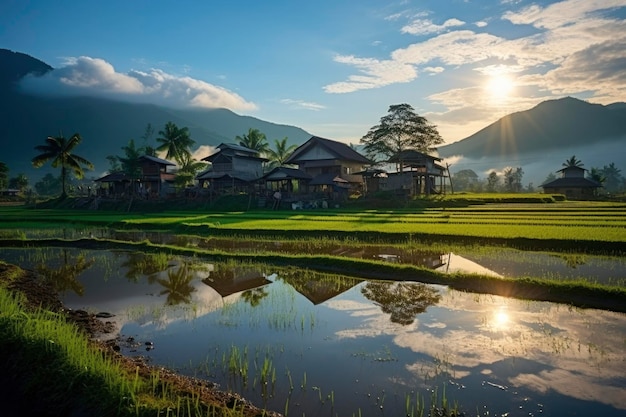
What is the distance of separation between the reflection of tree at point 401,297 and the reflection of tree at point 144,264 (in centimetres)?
723

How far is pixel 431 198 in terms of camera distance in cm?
4034

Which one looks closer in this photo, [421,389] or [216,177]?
[421,389]

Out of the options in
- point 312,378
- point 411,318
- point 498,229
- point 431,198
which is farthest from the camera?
point 431,198

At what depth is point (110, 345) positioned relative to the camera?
720 centimetres

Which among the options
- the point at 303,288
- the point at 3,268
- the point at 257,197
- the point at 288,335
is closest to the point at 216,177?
the point at 257,197

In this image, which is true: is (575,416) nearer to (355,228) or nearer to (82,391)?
(82,391)

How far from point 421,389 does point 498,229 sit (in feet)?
49.5

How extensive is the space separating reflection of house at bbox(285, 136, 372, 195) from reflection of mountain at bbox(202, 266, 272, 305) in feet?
100

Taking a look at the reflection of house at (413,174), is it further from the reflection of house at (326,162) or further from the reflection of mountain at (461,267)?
the reflection of mountain at (461,267)

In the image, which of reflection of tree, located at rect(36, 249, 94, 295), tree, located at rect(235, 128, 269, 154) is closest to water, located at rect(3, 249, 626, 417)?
reflection of tree, located at rect(36, 249, 94, 295)

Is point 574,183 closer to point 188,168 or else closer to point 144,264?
point 188,168

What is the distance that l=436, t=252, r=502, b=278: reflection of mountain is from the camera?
12125 mm

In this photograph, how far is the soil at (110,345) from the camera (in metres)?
5.08

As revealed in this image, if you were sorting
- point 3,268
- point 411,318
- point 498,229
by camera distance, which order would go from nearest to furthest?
1. point 411,318
2. point 3,268
3. point 498,229
